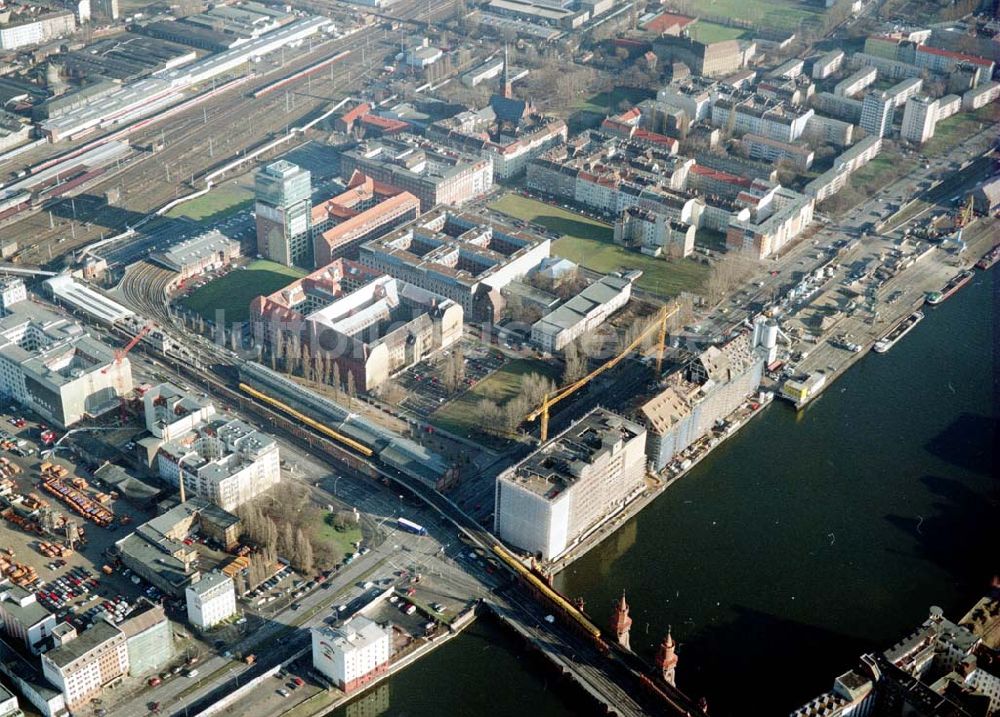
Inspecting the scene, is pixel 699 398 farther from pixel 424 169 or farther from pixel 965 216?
pixel 965 216

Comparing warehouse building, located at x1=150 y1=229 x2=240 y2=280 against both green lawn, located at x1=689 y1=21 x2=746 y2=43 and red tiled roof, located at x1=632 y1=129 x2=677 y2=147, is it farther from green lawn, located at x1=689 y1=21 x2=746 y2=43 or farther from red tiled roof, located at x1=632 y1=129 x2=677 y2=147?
green lawn, located at x1=689 y1=21 x2=746 y2=43

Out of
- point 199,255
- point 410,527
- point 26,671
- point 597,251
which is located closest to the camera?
point 26,671

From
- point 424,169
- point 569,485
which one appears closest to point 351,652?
point 569,485

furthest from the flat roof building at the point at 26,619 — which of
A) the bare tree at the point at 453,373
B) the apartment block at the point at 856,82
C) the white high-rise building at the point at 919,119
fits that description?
the apartment block at the point at 856,82

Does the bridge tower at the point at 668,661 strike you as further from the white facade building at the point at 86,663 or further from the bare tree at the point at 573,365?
the bare tree at the point at 573,365

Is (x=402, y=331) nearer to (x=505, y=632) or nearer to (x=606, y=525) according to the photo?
(x=606, y=525)

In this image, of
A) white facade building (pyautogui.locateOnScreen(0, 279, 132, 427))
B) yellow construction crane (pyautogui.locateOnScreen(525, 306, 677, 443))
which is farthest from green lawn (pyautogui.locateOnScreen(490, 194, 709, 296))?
white facade building (pyautogui.locateOnScreen(0, 279, 132, 427))
